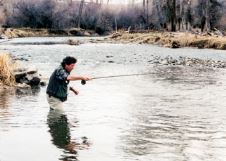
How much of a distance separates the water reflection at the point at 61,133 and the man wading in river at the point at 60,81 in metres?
0.31

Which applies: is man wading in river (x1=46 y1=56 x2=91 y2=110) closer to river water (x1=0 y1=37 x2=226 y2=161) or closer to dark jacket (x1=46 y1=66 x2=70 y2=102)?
dark jacket (x1=46 y1=66 x2=70 y2=102)

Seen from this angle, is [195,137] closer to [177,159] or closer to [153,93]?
[177,159]

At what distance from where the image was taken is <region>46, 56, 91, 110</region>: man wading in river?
42.7 feet

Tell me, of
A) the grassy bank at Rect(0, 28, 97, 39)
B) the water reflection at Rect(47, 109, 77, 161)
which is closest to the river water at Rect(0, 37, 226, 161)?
the water reflection at Rect(47, 109, 77, 161)

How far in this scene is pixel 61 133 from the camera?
11727 mm

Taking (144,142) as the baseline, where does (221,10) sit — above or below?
above

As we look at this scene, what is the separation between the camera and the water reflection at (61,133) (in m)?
9.84

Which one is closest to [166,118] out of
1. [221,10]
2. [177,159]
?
[177,159]

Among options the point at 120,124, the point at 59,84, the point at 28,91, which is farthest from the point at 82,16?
the point at 120,124

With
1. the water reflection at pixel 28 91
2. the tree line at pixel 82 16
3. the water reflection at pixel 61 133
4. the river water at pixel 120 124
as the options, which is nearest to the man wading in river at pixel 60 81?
the water reflection at pixel 61 133

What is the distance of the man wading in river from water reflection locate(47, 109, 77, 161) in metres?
0.31

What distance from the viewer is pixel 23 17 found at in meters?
127

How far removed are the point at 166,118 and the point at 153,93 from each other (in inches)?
219

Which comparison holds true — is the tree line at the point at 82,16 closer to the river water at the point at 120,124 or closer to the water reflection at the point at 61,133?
the river water at the point at 120,124
